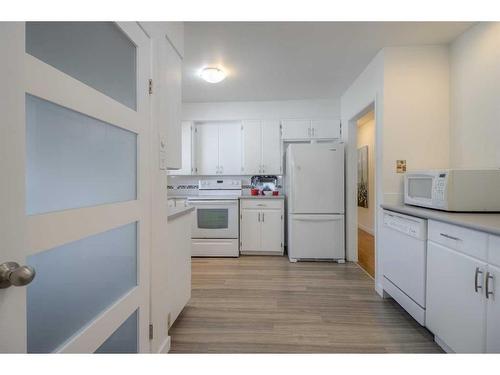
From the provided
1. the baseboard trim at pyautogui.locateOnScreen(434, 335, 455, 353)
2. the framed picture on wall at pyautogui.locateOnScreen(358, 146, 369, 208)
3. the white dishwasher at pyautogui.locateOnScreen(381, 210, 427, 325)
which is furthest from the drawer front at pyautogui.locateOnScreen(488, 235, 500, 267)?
the framed picture on wall at pyautogui.locateOnScreen(358, 146, 369, 208)

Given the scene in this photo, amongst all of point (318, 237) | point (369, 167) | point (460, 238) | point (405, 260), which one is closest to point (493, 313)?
point (460, 238)

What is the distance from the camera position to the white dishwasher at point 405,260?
1910mm

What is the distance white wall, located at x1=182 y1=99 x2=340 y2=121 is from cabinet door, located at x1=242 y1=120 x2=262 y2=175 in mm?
154

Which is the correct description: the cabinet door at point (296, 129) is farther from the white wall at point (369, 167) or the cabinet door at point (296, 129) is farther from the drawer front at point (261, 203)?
the white wall at point (369, 167)

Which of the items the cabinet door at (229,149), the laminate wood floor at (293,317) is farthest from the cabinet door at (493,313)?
the cabinet door at (229,149)

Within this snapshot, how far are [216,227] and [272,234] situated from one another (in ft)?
2.75

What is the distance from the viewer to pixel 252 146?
Result: 428cm

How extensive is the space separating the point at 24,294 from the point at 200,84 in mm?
3334

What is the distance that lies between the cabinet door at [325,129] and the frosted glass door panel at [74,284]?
3.48m

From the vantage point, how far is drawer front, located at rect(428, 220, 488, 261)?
139cm

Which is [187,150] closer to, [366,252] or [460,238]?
[366,252]

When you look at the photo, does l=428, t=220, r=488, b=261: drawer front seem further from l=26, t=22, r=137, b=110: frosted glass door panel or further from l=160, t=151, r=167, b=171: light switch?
l=26, t=22, r=137, b=110: frosted glass door panel

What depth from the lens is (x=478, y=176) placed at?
1.89 m

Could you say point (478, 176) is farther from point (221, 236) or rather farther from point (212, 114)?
point (212, 114)
